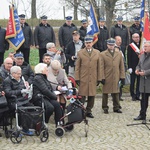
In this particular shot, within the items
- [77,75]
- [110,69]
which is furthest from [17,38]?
[110,69]

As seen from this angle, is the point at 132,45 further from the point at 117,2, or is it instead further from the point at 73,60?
the point at 117,2

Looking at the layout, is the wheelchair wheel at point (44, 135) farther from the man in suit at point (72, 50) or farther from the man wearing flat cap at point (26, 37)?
the man wearing flat cap at point (26, 37)

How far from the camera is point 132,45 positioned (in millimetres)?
12375

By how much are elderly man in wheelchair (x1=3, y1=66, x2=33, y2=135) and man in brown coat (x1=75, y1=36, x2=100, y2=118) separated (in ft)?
6.47

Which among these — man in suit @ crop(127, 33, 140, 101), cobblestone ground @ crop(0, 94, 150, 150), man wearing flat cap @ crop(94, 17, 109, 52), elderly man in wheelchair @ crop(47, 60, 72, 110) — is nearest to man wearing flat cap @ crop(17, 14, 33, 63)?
man wearing flat cap @ crop(94, 17, 109, 52)

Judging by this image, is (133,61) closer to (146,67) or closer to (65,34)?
(65,34)

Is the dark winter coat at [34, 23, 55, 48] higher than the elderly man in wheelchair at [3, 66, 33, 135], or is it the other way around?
the dark winter coat at [34, 23, 55, 48]

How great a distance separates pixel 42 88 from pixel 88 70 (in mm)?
1901

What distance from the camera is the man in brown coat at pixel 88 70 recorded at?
10391 mm

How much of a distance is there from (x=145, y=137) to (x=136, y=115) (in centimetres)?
217

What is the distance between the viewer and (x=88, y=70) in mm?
10406

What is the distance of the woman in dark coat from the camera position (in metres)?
8.88

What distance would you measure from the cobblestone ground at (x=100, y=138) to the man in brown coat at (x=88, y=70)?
0.75 meters

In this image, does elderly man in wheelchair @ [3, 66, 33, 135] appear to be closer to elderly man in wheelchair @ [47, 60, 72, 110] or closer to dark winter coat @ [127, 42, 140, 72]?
elderly man in wheelchair @ [47, 60, 72, 110]
